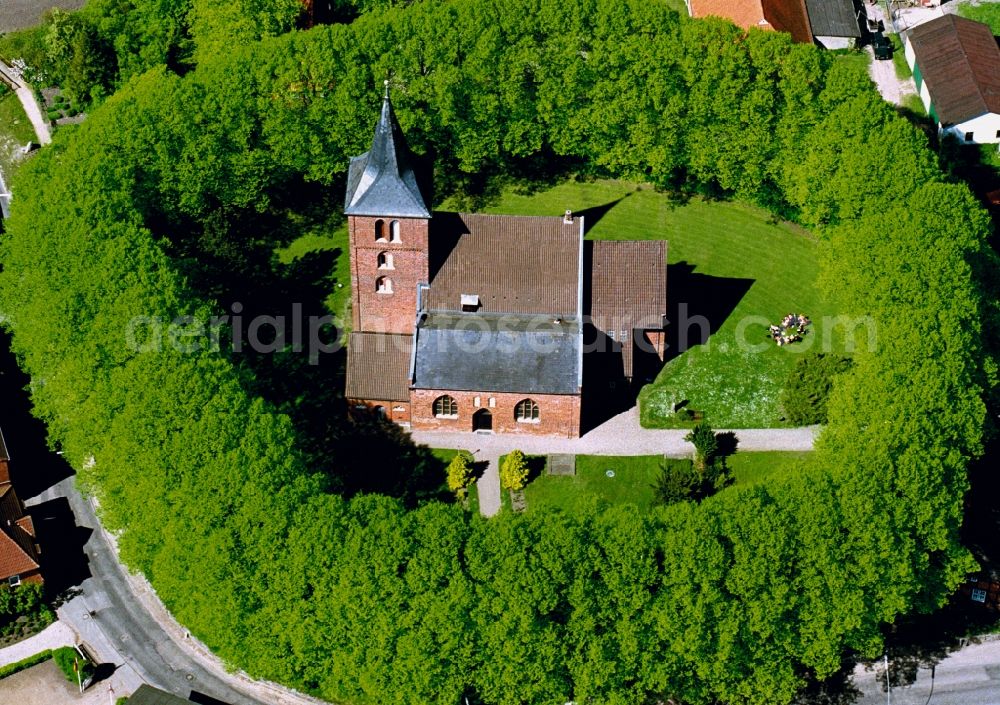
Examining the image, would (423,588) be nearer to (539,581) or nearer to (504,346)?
(539,581)

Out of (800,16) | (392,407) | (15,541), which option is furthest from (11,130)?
(800,16)

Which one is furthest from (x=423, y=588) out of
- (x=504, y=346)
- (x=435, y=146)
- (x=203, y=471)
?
(x=435, y=146)

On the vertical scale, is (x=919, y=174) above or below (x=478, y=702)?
above

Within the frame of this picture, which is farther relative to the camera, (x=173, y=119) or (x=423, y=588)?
(x=173, y=119)

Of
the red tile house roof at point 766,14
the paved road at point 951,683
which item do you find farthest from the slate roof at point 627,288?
the red tile house roof at point 766,14

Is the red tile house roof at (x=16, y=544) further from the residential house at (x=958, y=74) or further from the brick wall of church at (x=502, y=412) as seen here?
the residential house at (x=958, y=74)

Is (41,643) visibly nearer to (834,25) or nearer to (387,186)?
(387,186)
